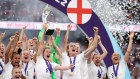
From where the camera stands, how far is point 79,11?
10.4 m

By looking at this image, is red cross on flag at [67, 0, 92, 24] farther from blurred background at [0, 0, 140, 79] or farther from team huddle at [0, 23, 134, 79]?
blurred background at [0, 0, 140, 79]

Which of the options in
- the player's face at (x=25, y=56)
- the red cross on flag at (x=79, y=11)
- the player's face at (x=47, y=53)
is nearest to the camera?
the player's face at (x=47, y=53)

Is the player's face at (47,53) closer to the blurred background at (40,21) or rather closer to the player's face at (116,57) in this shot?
the player's face at (116,57)

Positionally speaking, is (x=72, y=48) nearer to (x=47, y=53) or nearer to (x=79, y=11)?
(x=47, y=53)

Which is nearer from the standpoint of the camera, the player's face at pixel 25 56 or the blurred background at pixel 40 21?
the player's face at pixel 25 56

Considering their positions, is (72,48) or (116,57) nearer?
(72,48)

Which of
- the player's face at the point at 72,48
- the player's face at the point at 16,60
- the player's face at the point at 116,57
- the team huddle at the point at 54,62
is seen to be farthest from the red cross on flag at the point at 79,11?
the player's face at the point at 16,60

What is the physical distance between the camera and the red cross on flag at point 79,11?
1034cm

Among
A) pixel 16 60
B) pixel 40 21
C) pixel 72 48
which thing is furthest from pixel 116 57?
pixel 40 21

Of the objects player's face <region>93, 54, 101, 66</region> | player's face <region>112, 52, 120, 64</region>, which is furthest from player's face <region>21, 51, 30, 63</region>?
player's face <region>112, 52, 120, 64</region>

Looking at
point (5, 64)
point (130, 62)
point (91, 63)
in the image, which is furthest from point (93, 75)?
point (130, 62)

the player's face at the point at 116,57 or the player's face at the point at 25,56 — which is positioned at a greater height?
the player's face at the point at 25,56

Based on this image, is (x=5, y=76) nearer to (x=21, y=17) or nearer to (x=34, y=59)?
(x=34, y=59)

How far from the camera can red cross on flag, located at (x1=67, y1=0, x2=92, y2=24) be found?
33.9 feet
